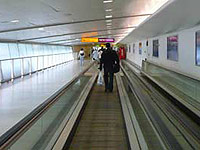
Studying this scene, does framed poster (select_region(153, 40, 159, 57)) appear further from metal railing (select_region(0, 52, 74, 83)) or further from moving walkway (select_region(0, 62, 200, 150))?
moving walkway (select_region(0, 62, 200, 150))

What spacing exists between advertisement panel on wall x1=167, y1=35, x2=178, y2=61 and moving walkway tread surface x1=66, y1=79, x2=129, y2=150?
4.09 meters

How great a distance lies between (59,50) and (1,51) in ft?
70.8

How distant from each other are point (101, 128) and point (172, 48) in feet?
25.1

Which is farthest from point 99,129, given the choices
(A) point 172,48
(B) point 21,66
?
(B) point 21,66

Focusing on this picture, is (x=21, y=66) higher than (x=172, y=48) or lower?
lower

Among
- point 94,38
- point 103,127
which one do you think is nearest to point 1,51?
point 94,38

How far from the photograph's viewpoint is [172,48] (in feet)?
43.4

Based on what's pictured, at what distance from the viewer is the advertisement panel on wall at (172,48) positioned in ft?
40.7

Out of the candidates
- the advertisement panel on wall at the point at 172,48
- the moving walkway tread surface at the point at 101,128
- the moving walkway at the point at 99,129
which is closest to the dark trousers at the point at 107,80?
the moving walkway tread surface at the point at 101,128

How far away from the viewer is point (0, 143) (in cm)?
270

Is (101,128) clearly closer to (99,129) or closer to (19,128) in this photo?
(99,129)

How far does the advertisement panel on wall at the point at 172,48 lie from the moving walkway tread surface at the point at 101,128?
13.4ft

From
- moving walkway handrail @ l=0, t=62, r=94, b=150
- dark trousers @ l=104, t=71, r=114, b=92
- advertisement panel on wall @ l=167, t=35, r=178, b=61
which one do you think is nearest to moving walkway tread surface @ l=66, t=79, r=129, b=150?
dark trousers @ l=104, t=71, r=114, b=92

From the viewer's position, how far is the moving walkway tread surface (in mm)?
5727
